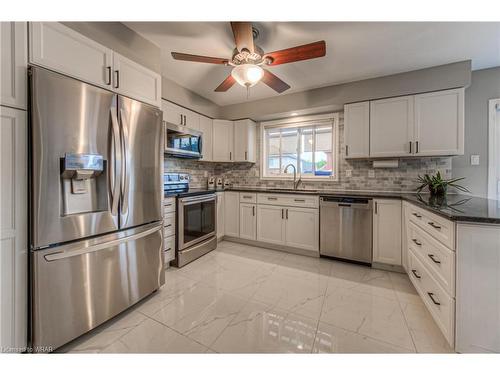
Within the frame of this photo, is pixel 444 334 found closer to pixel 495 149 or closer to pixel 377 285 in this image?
pixel 377 285

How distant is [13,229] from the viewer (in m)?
1.13

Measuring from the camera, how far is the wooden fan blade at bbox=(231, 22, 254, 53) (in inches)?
Result: 58.1

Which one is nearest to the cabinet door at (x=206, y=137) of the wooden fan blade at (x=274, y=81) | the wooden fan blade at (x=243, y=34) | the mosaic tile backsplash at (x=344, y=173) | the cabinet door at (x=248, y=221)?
the mosaic tile backsplash at (x=344, y=173)

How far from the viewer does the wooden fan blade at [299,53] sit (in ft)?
5.13

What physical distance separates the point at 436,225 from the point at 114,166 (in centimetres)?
241

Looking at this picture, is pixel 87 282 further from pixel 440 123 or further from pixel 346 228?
pixel 440 123

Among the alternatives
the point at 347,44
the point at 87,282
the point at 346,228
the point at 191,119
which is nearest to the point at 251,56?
the point at 347,44

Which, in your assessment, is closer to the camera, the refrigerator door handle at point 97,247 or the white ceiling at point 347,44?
the refrigerator door handle at point 97,247

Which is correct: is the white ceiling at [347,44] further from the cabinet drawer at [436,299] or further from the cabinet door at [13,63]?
the cabinet drawer at [436,299]

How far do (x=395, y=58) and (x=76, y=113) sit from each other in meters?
3.01

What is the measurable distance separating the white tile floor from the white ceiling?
94.5 inches

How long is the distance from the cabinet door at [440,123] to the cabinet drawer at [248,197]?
7.26 feet

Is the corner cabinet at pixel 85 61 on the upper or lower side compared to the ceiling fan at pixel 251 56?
lower

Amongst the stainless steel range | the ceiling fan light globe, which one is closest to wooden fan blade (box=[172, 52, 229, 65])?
the ceiling fan light globe
